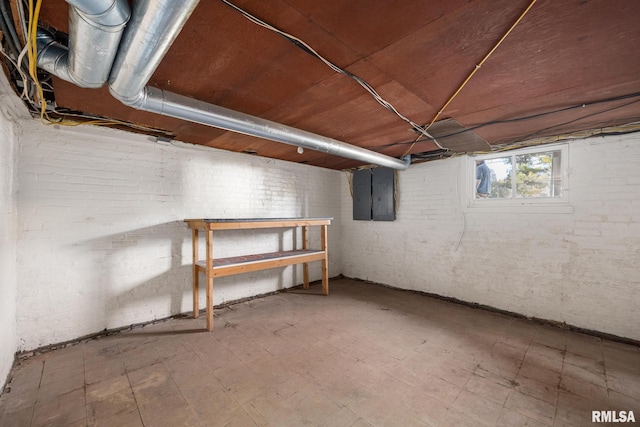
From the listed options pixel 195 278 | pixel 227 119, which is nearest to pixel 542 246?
pixel 227 119

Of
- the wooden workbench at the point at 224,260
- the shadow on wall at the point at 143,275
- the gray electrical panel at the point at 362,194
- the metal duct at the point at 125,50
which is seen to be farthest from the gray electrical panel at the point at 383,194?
the metal duct at the point at 125,50

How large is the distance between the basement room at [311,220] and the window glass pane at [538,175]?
24 mm

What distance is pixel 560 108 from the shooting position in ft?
7.27

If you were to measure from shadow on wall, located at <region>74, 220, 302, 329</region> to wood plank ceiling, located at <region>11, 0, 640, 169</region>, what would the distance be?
1.34 meters

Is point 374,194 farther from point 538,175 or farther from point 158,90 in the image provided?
point 158,90

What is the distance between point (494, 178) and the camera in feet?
11.9

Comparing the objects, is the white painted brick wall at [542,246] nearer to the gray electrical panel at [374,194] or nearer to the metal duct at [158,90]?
the gray electrical panel at [374,194]

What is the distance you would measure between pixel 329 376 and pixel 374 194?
336 centimetres

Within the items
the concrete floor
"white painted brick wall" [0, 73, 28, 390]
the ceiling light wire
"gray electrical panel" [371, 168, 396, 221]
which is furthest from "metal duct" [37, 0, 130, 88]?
"gray electrical panel" [371, 168, 396, 221]

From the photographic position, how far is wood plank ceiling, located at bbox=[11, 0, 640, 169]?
1203mm

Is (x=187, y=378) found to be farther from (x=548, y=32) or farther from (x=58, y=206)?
(x=548, y=32)

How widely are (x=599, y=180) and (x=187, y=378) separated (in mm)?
4537

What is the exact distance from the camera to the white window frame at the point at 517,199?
3.04 meters

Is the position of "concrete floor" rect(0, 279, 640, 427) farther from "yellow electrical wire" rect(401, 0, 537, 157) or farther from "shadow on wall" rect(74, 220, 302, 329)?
"yellow electrical wire" rect(401, 0, 537, 157)
